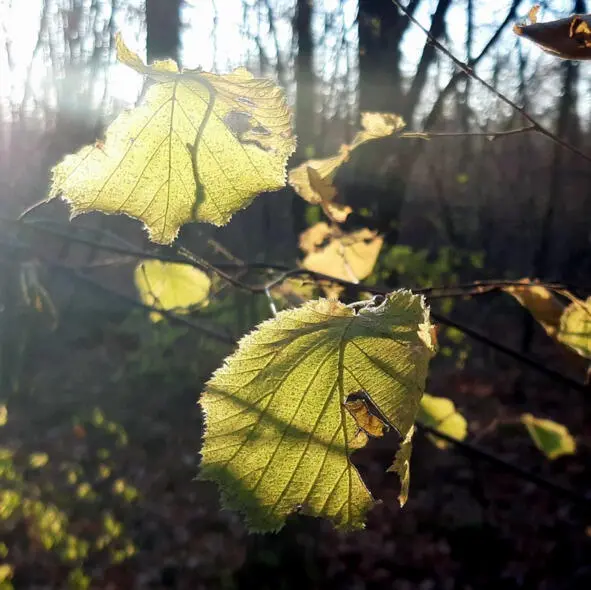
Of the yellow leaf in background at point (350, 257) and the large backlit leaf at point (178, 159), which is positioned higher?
the large backlit leaf at point (178, 159)

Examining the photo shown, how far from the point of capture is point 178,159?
0.68m

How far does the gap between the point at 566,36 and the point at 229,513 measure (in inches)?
195

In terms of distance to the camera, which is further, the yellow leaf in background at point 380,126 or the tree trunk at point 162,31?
the tree trunk at point 162,31

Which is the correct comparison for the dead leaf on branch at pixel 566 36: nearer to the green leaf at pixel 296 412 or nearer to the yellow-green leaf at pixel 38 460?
the green leaf at pixel 296 412

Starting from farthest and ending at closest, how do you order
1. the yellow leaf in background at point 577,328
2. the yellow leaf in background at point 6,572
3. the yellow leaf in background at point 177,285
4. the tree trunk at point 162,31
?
1. the yellow leaf in background at point 6,572
2. the tree trunk at point 162,31
3. the yellow leaf in background at point 177,285
4. the yellow leaf in background at point 577,328

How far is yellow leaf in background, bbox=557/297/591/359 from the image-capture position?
97 cm

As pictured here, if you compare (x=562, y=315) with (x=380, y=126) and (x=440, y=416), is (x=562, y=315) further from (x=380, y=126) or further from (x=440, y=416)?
(x=440, y=416)

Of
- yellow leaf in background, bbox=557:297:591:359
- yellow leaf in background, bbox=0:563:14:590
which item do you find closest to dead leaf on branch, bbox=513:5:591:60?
yellow leaf in background, bbox=557:297:591:359

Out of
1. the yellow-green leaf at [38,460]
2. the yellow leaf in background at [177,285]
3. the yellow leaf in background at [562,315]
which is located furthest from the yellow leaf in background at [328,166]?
the yellow-green leaf at [38,460]

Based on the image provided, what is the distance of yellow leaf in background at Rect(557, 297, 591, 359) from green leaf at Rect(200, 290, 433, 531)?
54 centimetres

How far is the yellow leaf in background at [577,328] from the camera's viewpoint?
97cm

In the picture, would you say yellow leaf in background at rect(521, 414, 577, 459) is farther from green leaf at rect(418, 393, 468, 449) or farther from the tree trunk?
the tree trunk

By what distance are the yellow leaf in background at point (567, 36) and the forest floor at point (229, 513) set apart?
171 cm

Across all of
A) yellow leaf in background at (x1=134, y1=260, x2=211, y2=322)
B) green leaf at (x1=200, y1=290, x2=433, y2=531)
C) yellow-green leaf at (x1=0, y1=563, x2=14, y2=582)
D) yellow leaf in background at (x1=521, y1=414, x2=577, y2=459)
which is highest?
green leaf at (x1=200, y1=290, x2=433, y2=531)
